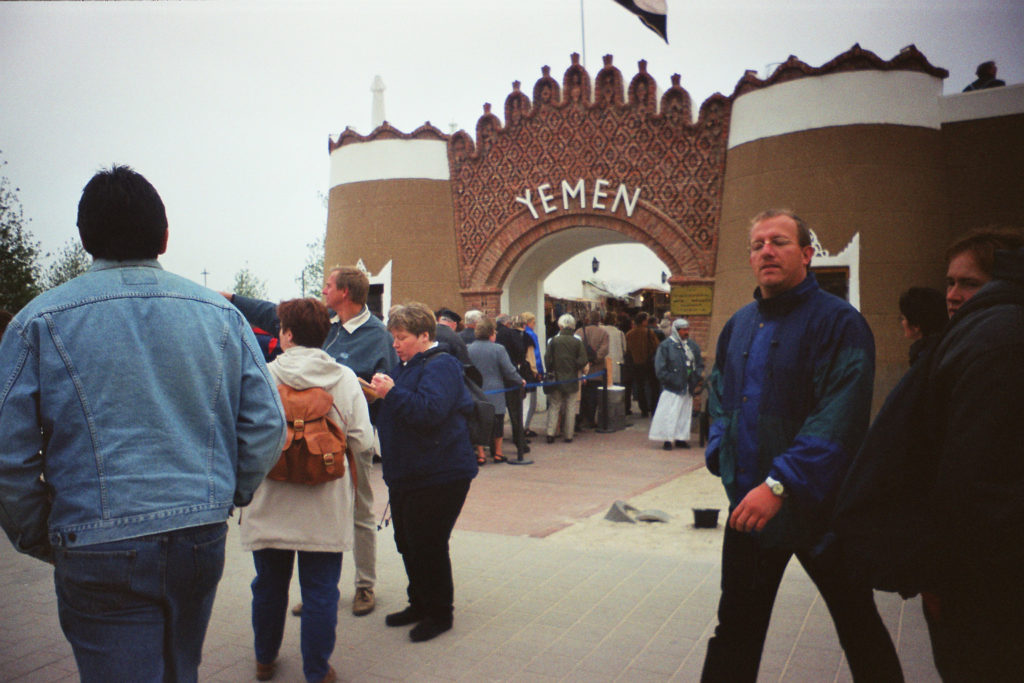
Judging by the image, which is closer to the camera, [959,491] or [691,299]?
[959,491]

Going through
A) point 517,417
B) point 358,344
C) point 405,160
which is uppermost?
point 405,160

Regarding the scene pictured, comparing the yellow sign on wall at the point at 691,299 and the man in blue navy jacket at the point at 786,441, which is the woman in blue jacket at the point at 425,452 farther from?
the yellow sign on wall at the point at 691,299

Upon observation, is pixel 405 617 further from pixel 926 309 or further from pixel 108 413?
pixel 926 309

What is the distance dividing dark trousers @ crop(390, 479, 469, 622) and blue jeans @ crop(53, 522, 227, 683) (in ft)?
6.12

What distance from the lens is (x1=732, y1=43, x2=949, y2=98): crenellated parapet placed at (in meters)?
11.9

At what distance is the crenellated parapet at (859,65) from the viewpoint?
11.9 metres

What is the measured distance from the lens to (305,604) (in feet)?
11.5

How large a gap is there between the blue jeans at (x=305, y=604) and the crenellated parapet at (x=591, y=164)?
10977 mm

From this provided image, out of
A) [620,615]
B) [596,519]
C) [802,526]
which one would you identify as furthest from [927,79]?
[802,526]

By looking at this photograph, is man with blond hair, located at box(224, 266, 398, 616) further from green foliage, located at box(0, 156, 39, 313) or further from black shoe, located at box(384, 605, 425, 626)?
green foliage, located at box(0, 156, 39, 313)

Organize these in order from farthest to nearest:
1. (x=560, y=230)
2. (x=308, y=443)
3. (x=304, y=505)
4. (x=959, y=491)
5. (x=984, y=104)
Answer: (x=560, y=230), (x=984, y=104), (x=304, y=505), (x=308, y=443), (x=959, y=491)

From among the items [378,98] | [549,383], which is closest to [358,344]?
[549,383]

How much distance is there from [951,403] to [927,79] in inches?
481

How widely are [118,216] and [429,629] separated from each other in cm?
268
